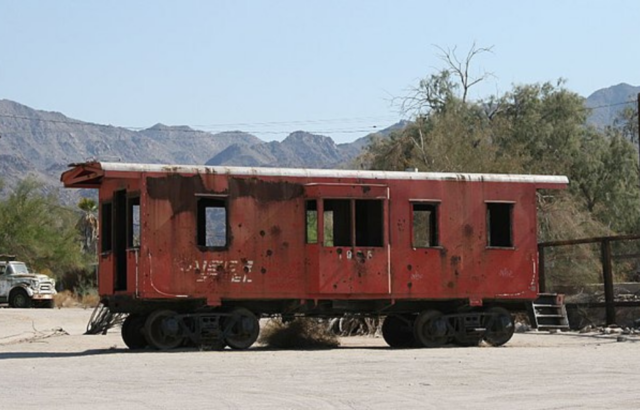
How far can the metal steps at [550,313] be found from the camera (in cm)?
2770

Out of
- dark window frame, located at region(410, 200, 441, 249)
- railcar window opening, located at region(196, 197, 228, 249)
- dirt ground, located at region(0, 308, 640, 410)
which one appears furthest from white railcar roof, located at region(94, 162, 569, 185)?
dirt ground, located at region(0, 308, 640, 410)

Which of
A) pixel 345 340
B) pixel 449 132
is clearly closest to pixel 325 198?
pixel 345 340

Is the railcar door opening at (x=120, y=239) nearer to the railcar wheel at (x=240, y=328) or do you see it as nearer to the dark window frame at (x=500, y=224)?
the railcar wheel at (x=240, y=328)

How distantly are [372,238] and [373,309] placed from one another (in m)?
1.33

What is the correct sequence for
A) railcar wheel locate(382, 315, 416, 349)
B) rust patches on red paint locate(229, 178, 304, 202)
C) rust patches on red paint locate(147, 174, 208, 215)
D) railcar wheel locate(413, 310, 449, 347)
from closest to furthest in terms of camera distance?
rust patches on red paint locate(147, 174, 208, 215) → rust patches on red paint locate(229, 178, 304, 202) → railcar wheel locate(413, 310, 449, 347) → railcar wheel locate(382, 315, 416, 349)

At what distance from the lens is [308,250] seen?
Answer: 22.5 meters

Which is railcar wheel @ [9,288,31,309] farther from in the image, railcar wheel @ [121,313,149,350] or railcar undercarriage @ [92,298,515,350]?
railcar wheel @ [121,313,149,350]

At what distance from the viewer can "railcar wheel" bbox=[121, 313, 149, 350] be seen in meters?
22.7

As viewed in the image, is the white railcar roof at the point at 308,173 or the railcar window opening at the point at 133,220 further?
the railcar window opening at the point at 133,220

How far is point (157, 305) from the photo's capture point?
864 inches

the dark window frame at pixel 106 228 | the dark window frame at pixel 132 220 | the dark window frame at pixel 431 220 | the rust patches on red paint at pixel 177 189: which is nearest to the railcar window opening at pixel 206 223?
the rust patches on red paint at pixel 177 189

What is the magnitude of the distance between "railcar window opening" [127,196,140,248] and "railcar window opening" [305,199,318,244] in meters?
3.07

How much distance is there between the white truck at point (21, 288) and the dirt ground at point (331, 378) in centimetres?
2889

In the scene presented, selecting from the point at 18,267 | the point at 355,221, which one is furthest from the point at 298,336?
the point at 18,267
